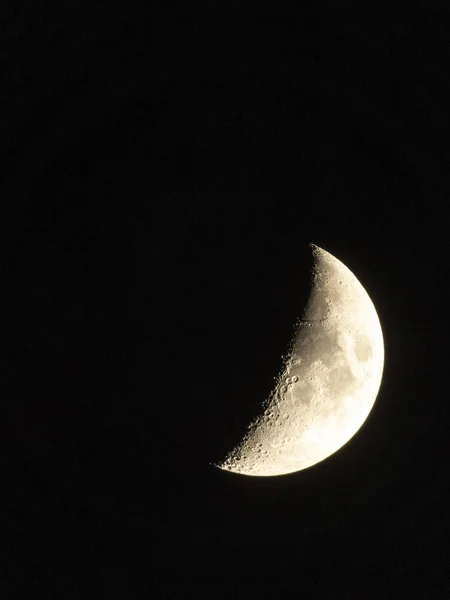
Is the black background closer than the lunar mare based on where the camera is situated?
No

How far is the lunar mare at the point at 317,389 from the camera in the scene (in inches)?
148

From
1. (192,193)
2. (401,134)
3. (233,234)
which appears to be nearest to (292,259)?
(233,234)

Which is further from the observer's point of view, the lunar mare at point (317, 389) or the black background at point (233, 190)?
the black background at point (233, 190)

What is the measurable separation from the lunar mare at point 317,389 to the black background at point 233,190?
1.17m

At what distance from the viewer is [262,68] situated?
5.59m

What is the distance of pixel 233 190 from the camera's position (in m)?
4.90

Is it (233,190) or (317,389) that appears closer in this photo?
(317,389)

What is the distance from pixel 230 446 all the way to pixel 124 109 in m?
3.99

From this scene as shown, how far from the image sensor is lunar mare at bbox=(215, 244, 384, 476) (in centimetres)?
377

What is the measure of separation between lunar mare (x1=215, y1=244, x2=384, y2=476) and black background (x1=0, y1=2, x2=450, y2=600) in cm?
117

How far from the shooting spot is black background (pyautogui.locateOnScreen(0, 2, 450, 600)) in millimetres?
5184

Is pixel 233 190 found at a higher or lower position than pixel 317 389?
higher

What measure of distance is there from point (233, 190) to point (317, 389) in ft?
7.40

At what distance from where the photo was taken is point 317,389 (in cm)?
377
